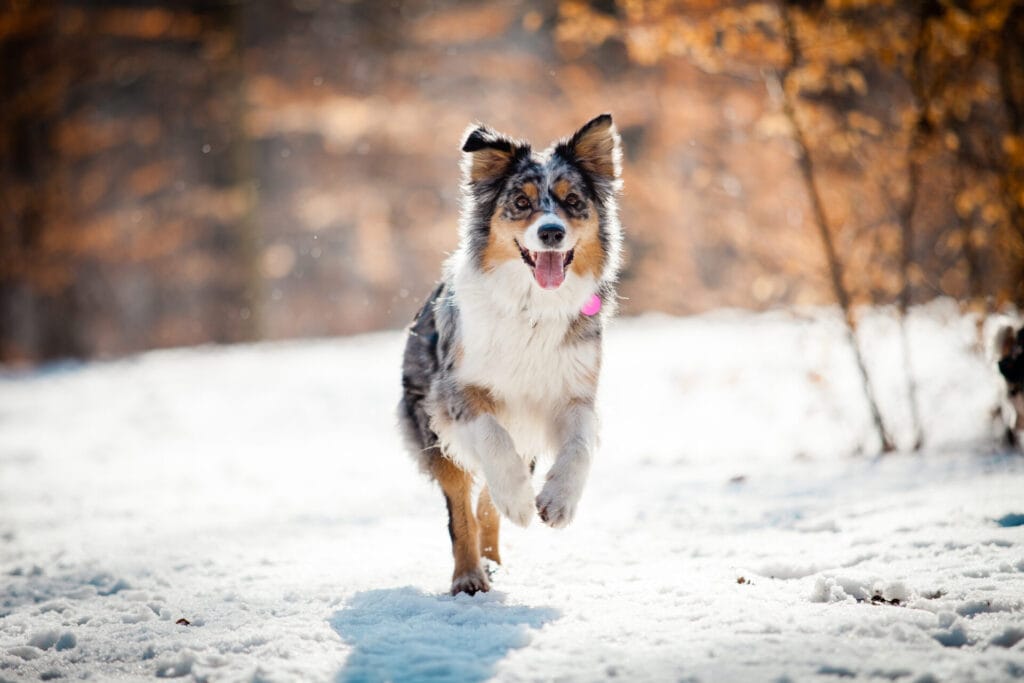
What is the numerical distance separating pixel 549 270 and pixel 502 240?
1.15ft

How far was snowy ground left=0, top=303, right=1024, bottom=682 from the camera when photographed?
3066mm

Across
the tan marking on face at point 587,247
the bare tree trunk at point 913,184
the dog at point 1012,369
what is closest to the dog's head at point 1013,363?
the dog at point 1012,369

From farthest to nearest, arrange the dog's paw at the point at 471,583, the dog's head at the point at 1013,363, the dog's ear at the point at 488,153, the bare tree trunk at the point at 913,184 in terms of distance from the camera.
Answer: the bare tree trunk at the point at 913,184 < the dog's head at the point at 1013,363 < the dog's ear at the point at 488,153 < the dog's paw at the point at 471,583

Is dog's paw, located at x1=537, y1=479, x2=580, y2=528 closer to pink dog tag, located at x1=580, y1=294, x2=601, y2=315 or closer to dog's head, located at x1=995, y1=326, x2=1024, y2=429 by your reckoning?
pink dog tag, located at x1=580, y1=294, x2=601, y2=315

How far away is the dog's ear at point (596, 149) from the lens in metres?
4.64

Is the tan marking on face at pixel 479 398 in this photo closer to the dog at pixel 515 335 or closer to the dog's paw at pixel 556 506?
the dog at pixel 515 335

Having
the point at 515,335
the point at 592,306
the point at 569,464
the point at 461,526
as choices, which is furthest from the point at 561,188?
the point at 461,526

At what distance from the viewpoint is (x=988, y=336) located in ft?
22.6

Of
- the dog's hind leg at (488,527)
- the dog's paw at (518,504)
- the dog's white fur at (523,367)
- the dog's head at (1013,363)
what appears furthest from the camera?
the dog's head at (1013,363)

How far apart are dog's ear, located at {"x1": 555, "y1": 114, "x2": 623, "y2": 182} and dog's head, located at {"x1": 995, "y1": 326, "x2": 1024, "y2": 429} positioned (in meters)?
3.17

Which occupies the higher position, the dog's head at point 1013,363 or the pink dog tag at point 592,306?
the pink dog tag at point 592,306

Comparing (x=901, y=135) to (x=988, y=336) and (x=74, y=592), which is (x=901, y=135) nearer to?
(x=988, y=336)

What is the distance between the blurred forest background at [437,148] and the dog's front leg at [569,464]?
3.58 meters

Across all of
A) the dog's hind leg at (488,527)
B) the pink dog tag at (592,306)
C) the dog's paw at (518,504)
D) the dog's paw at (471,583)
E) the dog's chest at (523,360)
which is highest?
the pink dog tag at (592,306)
